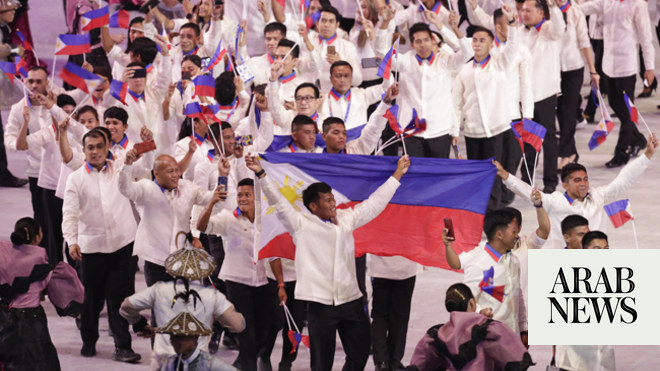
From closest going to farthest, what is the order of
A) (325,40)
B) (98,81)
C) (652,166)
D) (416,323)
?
(416,323) → (98,81) → (325,40) → (652,166)

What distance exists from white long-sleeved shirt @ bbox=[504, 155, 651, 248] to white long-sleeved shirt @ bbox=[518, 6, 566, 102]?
3818mm

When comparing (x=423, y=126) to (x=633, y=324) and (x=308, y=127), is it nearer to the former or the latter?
(x=308, y=127)

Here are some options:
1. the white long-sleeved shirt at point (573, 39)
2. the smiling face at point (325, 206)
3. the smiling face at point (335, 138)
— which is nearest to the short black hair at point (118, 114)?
the smiling face at point (335, 138)

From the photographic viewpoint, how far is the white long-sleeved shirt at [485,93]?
13.3 metres

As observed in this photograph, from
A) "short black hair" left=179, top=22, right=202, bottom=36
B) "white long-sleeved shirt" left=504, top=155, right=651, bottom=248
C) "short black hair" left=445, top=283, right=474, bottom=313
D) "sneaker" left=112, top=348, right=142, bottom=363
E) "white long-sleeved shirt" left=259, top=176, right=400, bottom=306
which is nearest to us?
"short black hair" left=445, top=283, right=474, bottom=313

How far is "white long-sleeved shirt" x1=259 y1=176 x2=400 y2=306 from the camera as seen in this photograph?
9.54m

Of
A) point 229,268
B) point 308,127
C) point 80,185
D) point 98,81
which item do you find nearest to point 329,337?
point 229,268

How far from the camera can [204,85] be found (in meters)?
12.1

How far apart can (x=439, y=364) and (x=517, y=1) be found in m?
6.95

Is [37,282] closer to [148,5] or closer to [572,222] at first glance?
[572,222]

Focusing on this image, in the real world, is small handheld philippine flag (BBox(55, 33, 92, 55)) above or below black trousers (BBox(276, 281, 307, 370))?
above

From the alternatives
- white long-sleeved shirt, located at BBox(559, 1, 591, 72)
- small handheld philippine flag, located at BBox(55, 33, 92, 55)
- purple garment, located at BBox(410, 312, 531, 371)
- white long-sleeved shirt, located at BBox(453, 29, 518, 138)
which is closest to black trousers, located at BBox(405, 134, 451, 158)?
white long-sleeved shirt, located at BBox(453, 29, 518, 138)

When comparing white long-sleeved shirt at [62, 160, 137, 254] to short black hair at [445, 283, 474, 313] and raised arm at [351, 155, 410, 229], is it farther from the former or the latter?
short black hair at [445, 283, 474, 313]

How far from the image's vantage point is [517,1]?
14.1 metres
